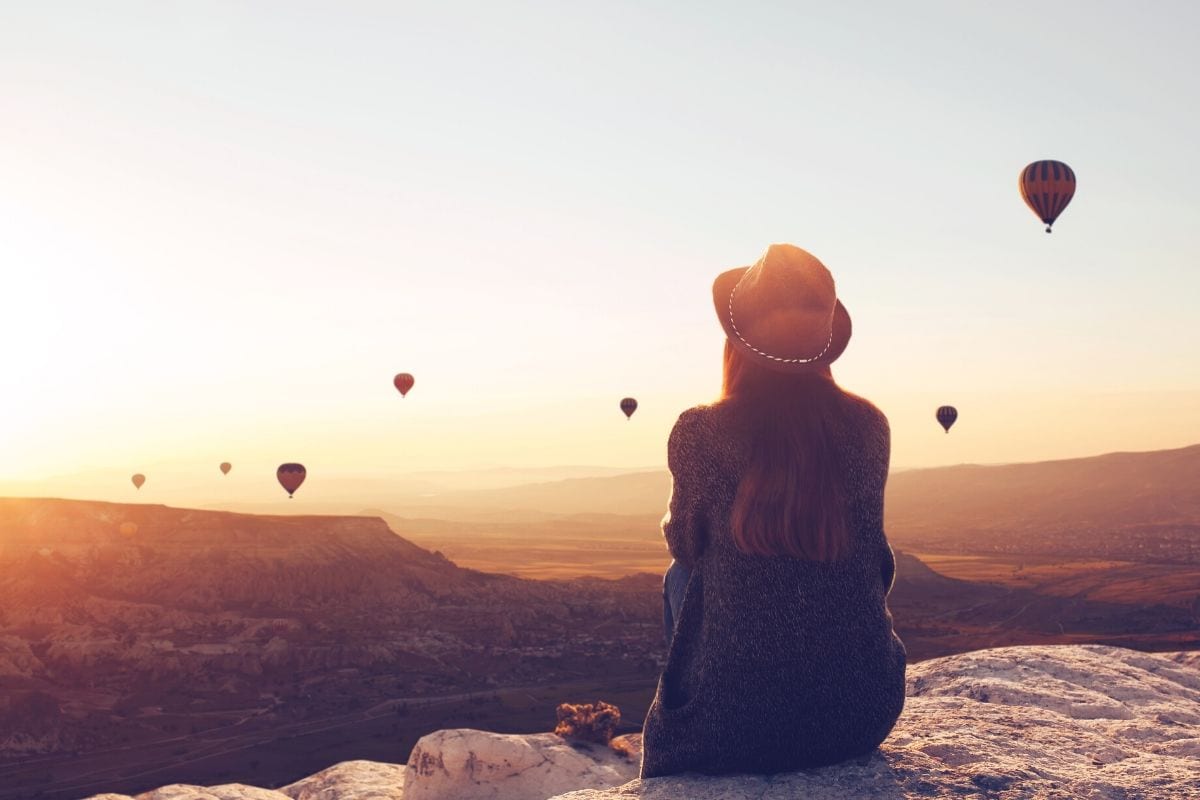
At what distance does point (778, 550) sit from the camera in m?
3.62

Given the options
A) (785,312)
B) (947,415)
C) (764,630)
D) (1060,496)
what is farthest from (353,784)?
(1060,496)

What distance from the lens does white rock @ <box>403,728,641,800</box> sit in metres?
10.4

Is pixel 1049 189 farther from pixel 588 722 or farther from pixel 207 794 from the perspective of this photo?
pixel 207 794

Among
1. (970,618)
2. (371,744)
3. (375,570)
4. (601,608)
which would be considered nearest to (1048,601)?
(970,618)

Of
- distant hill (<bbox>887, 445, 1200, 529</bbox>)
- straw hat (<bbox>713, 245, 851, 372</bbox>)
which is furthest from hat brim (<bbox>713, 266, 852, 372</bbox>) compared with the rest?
distant hill (<bbox>887, 445, 1200, 529</bbox>)

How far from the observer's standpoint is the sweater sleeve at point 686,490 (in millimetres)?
3719

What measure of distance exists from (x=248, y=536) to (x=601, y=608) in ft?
62.6

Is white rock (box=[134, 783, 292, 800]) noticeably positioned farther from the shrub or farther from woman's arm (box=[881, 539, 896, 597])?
woman's arm (box=[881, 539, 896, 597])

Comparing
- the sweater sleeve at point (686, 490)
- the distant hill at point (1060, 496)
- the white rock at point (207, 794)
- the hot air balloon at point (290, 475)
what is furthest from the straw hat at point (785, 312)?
the distant hill at point (1060, 496)

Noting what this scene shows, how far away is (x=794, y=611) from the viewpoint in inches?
144

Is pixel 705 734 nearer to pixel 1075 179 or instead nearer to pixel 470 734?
pixel 470 734

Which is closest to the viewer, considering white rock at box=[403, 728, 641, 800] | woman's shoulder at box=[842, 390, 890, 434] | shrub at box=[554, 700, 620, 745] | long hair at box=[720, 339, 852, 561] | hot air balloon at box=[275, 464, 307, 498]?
long hair at box=[720, 339, 852, 561]

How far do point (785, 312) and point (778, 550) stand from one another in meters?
0.87

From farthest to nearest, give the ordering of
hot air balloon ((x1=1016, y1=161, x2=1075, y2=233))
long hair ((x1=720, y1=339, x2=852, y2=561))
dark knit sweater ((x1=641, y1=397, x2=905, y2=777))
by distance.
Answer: hot air balloon ((x1=1016, y1=161, x2=1075, y2=233)), dark knit sweater ((x1=641, y1=397, x2=905, y2=777)), long hair ((x1=720, y1=339, x2=852, y2=561))
